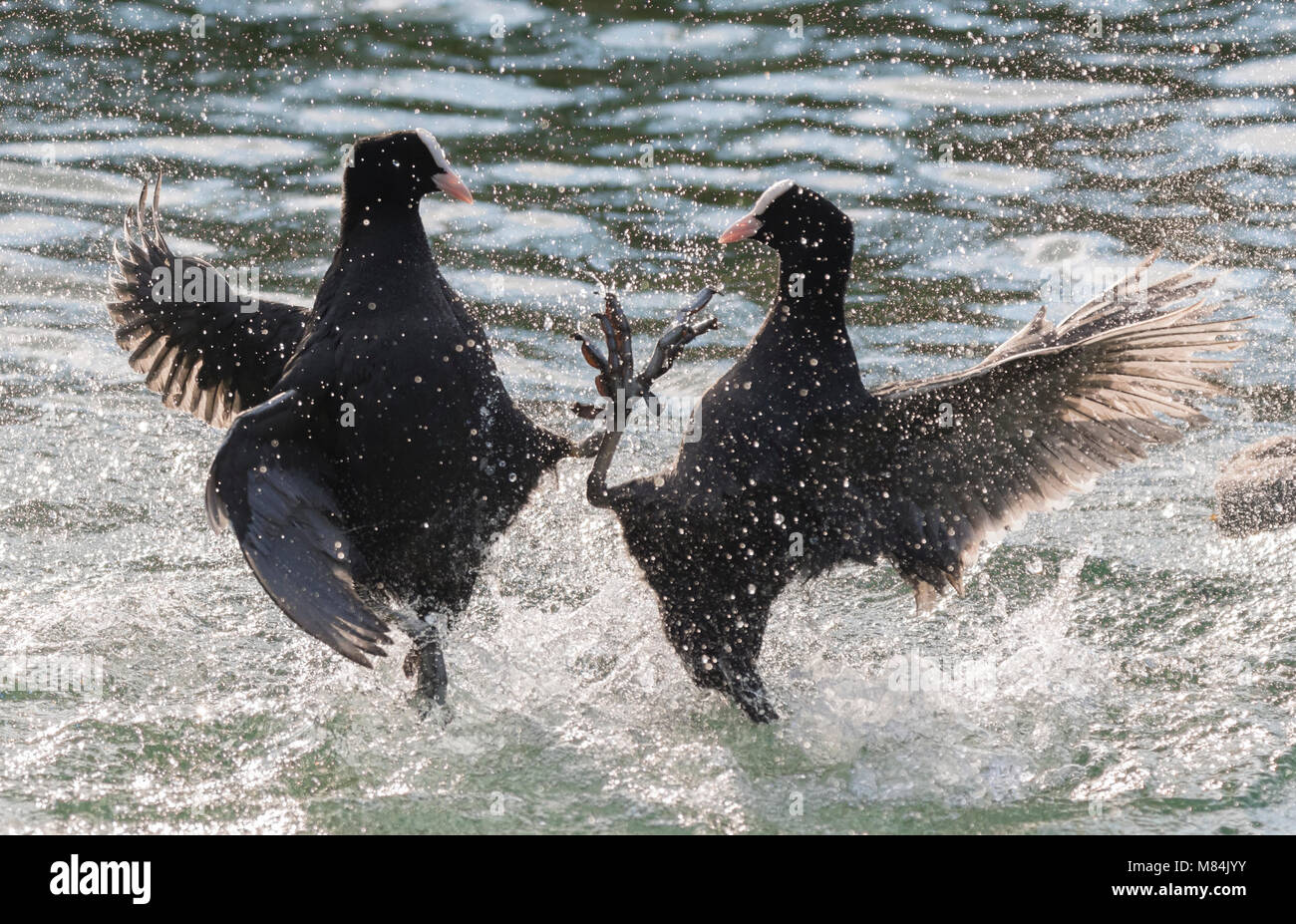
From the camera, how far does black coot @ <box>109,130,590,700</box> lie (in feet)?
13.0

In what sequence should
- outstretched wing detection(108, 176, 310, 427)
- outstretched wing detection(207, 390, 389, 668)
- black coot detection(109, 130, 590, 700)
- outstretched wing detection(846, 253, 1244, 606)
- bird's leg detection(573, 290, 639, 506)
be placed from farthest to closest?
outstretched wing detection(108, 176, 310, 427) < bird's leg detection(573, 290, 639, 506) < outstretched wing detection(846, 253, 1244, 606) < black coot detection(109, 130, 590, 700) < outstretched wing detection(207, 390, 389, 668)

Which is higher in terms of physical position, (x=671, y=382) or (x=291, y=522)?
(x=671, y=382)

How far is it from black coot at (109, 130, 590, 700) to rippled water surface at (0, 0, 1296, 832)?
0.80 ft

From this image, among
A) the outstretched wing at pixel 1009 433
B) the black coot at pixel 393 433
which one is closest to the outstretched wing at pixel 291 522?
the black coot at pixel 393 433

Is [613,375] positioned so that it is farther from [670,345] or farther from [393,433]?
[393,433]

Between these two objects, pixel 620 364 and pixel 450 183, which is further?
pixel 620 364

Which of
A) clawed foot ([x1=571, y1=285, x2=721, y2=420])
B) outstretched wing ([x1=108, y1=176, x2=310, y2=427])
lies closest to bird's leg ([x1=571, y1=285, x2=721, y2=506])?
clawed foot ([x1=571, y1=285, x2=721, y2=420])

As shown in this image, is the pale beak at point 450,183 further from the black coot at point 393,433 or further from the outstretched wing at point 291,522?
the outstretched wing at point 291,522

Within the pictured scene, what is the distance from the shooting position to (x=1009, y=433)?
4.41m

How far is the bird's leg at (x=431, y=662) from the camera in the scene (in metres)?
4.52

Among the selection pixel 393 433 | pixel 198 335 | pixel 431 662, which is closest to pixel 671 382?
pixel 198 335

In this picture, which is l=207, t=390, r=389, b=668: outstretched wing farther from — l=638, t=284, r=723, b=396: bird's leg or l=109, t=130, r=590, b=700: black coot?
l=638, t=284, r=723, b=396: bird's leg

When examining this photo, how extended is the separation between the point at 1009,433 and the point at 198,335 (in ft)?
8.63

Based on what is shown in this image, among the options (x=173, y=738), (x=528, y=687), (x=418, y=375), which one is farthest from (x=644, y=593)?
(x=173, y=738)
